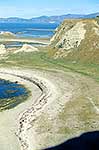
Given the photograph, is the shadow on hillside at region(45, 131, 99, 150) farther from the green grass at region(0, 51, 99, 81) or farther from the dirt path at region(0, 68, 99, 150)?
the green grass at region(0, 51, 99, 81)

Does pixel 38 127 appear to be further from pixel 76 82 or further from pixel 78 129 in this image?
→ pixel 76 82

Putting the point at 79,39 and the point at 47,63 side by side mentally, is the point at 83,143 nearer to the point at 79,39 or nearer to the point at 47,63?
the point at 47,63

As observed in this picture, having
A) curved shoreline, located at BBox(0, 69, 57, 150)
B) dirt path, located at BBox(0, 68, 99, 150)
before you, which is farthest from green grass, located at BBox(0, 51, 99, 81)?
curved shoreline, located at BBox(0, 69, 57, 150)

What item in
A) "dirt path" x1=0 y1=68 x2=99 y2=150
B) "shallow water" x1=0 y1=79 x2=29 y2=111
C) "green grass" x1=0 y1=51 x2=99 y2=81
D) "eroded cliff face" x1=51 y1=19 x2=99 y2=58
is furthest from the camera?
"eroded cliff face" x1=51 y1=19 x2=99 y2=58

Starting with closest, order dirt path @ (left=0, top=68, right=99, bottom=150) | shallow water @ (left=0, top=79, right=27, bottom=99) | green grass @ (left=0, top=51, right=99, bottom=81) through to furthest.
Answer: dirt path @ (left=0, top=68, right=99, bottom=150) → shallow water @ (left=0, top=79, right=27, bottom=99) → green grass @ (left=0, top=51, right=99, bottom=81)

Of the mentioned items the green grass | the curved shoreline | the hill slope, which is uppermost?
the hill slope

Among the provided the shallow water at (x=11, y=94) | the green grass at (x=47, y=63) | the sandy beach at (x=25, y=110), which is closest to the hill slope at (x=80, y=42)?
the green grass at (x=47, y=63)
